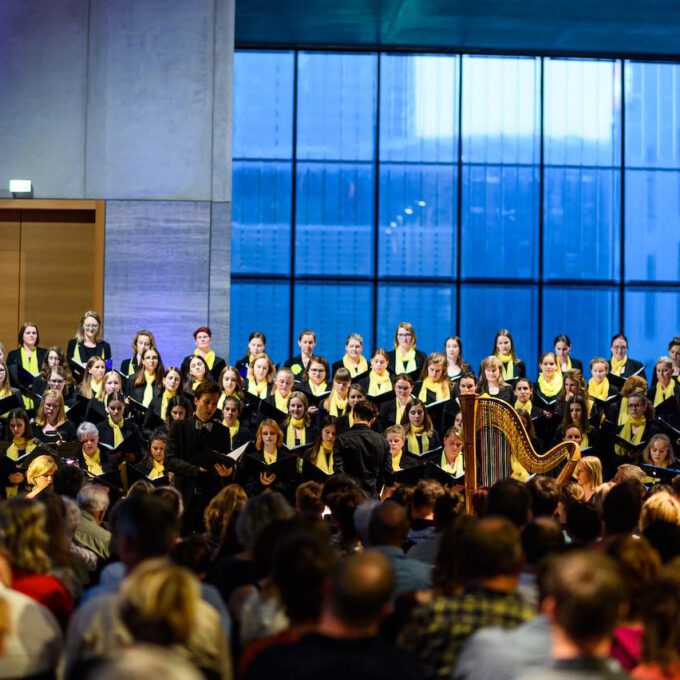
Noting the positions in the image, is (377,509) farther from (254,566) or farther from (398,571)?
(254,566)

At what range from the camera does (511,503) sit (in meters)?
4.06

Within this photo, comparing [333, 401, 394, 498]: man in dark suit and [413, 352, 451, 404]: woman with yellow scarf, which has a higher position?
[413, 352, 451, 404]: woman with yellow scarf

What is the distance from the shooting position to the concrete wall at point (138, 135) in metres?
12.0

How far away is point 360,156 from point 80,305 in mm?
4054

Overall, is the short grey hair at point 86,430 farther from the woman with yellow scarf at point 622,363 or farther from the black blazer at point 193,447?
the woman with yellow scarf at point 622,363

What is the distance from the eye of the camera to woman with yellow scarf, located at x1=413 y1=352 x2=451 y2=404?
10.1 meters

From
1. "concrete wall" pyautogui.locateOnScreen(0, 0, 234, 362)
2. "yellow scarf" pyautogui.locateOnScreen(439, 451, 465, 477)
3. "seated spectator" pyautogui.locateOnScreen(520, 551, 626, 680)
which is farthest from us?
"concrete wall" pyautogui.locateOnScreen(0, 0, 234, 362)

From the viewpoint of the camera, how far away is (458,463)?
9211 mm

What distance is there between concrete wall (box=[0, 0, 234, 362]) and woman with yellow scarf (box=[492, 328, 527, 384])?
9.34ft

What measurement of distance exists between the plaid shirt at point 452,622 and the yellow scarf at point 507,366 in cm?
775

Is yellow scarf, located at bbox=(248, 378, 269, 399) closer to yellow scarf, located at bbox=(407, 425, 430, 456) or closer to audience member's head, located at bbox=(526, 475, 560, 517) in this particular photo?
yellow scarf, located at bbox=(407, 425, 430, 456)

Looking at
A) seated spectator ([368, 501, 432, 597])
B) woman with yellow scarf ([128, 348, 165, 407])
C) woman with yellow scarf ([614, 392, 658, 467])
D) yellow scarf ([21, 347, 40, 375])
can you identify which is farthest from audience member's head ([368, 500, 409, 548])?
yellow scarf ([21, 347, 40, 375])

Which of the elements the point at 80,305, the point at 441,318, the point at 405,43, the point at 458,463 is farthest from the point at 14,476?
the point at 405,43

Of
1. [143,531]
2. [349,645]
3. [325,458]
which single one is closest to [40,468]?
[325,458]
